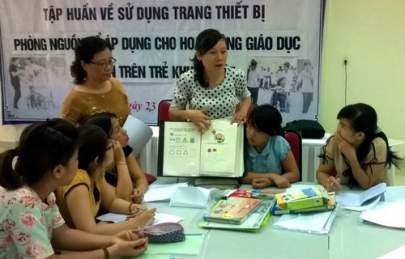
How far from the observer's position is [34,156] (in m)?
1.36

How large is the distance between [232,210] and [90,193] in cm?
55

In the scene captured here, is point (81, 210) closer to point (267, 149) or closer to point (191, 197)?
point (191, 197)

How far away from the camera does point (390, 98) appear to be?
379 centimetres

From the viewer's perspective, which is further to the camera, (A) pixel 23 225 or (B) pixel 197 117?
(B) pixel 197 117

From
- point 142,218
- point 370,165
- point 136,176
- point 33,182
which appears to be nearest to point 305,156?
point 370,165

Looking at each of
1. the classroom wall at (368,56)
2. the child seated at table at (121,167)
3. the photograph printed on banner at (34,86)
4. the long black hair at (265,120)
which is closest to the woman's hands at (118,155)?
the child seated at table at (121,167)

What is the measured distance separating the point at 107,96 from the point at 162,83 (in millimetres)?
1610

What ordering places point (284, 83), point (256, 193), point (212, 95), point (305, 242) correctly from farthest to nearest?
point (284, 83) < point (212, 95) < point (256, 193) < point (305, 242)

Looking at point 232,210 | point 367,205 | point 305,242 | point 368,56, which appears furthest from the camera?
point 368,56

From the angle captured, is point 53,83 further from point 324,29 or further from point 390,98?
point 390,98

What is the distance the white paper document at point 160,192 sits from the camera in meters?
2.12

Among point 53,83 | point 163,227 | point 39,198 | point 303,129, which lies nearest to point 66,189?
point 39,198

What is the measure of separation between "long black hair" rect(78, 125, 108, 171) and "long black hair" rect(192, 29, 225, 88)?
2.79ft

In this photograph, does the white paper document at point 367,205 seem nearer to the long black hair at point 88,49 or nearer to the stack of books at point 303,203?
the stack of books at point 303,203
